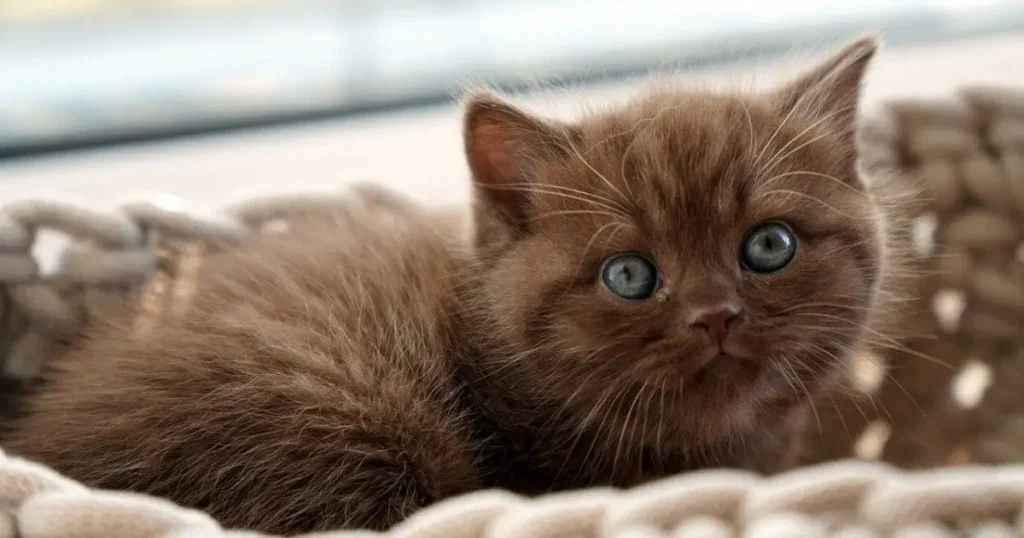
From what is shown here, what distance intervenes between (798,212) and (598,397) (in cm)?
30

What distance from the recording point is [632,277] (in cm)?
109

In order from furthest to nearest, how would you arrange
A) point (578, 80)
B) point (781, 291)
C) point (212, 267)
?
point (578, 80), point (212, 267), point (781, 291)

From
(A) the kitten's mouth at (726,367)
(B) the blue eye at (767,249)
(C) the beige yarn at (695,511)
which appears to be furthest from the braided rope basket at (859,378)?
(B) the blue eye at (767,249)

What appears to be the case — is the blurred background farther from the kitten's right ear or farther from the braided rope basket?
the kitten's right ear

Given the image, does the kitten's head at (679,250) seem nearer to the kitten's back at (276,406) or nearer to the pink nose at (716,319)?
the pink nose at (716,319)

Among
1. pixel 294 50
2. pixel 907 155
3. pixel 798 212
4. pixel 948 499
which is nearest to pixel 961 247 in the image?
pixel 907 155

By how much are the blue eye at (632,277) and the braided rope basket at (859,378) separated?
24 cm

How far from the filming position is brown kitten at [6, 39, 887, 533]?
3.41ft

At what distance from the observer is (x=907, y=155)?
1.59 meters

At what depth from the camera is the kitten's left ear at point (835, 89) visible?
1.23m

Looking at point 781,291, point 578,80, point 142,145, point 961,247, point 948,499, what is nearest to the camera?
point 948,499

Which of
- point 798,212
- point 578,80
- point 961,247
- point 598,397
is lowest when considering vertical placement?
point 598,397

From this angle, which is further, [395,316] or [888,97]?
[888,97]

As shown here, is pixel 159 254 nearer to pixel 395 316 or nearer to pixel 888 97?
pixel 395 316
